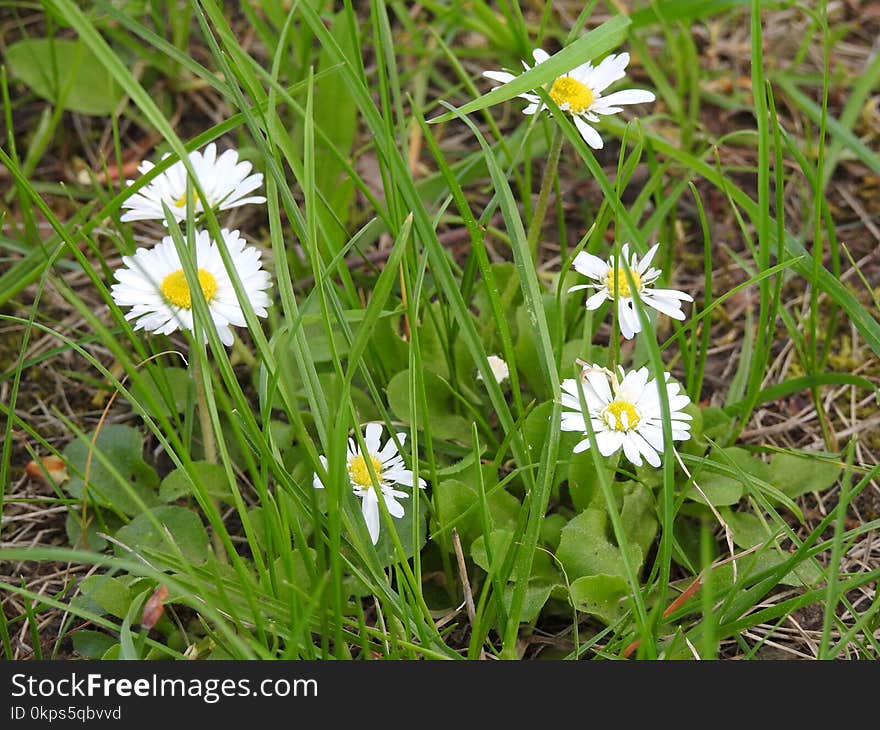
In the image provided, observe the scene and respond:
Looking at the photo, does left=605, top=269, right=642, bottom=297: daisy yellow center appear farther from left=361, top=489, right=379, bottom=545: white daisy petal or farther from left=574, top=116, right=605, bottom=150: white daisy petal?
left=361, top=489, right=379, bottom=545: white daisy petal

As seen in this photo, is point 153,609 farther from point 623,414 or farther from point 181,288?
point 623,414

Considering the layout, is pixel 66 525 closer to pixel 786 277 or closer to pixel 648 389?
pixel 648 389

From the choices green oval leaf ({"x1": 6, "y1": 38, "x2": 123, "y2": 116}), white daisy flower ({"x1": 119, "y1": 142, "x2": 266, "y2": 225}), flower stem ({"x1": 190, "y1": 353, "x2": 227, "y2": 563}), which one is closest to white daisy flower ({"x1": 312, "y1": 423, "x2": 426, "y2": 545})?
flower stem ({"x1": 190, "y1": 353, "x2": 227, "y2": 563})

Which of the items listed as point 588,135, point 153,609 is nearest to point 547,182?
point 588,135

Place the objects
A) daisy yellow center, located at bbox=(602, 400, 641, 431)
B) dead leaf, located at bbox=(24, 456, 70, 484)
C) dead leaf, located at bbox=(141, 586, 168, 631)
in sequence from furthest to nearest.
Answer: dead leaf, located at bbox=(24, 456, 70, 484)
daisy yellow center, located at bbox=(602, 400, 641, 431)
dead leaf, located at bbox=(141, 586, 168, 631)

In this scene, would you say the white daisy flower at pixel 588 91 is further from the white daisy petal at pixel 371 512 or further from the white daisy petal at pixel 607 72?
the white daisy petal at pixel 371 512

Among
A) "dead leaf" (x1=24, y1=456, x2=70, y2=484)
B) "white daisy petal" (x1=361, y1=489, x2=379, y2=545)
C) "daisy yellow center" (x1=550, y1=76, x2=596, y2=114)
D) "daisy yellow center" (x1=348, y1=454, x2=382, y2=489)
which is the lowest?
"white daisy petal" (x1=361, y1=489, x2=379, y2=545)
